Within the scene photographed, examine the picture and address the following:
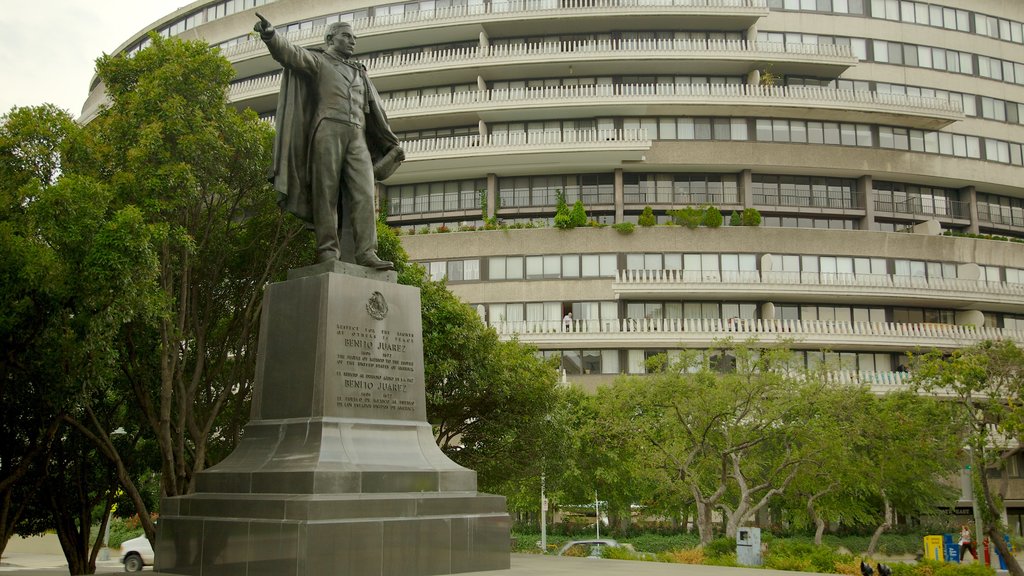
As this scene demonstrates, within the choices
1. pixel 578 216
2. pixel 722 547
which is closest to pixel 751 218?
pixel 578 216

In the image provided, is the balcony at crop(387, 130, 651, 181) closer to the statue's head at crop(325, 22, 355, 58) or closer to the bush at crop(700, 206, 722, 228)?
the bush at crop(700, 206, 722, 228)

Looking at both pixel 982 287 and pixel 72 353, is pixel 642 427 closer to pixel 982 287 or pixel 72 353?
pixel 72 353

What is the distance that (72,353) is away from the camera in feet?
46.3

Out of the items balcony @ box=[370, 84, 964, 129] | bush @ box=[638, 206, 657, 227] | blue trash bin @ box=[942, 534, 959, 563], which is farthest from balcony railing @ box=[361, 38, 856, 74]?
blue trash bin @ box=[942, 534, 959, 563]

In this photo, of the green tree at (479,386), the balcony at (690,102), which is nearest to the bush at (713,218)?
the balcony at (690,102)

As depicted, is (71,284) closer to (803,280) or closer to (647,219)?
(647,219)

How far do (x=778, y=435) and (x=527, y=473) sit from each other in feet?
32.0

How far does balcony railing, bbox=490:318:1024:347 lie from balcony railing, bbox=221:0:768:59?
18.2 meters

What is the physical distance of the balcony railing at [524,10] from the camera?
168 ft

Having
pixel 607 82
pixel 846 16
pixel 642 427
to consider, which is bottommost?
pixel 642 427

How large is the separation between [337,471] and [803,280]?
39908 mm

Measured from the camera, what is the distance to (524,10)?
5178cm

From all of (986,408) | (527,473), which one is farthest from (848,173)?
(527,473)

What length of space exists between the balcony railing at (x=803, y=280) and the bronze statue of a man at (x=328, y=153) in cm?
3350
